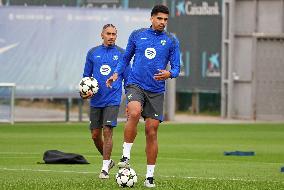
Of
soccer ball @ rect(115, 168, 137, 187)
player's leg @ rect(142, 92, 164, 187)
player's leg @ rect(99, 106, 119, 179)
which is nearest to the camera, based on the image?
soccer ball @ rect(115, 168, 137, 187)

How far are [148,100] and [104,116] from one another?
2.41 meters

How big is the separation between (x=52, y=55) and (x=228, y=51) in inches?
323

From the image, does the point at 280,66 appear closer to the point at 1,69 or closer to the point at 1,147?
the point at 1,69

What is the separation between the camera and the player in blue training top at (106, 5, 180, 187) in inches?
659

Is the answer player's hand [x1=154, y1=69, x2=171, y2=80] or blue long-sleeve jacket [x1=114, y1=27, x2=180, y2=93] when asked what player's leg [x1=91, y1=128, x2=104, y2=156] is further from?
player's hand [x1=154, y1=69, x2=171, y2=80]

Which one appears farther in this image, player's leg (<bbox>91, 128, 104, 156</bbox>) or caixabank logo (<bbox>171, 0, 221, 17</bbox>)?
caixabank logo (<bbox>171, 0, 221, 17</bbox>)

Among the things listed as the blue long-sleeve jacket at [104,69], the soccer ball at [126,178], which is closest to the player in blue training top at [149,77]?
the soccer ball at [126,178]

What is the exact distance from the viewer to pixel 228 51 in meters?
45.1

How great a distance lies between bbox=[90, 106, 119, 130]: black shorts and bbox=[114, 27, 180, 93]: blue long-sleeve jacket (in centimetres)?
214

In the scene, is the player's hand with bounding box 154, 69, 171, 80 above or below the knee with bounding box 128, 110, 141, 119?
above

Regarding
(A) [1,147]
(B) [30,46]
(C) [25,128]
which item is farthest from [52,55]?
(A) [1,147]

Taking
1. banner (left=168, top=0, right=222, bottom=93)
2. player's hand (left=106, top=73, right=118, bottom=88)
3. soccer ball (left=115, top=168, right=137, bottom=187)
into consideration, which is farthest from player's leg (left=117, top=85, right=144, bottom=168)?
banner (left=168, top=0, right=222, bottom=93)

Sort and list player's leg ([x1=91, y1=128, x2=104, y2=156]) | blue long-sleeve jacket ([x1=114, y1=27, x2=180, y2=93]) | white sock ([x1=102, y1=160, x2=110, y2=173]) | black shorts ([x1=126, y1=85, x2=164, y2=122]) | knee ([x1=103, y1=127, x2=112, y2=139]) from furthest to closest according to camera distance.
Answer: player's leg ([x1=91, y1=128, x2=104, y2=156]), knee ([x1=103, y1=127, x2=112, y2=139]), white sock ([x1=102, y1=160, x2=110, y2=173]), blue long-sleeve jacket ([x1=114, y1=27, x2=180, y2=93]), black shorts ([x1=126, y1=85, x2=164, y2=122])

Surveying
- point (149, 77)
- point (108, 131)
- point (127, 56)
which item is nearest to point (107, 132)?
point (108, 131)
